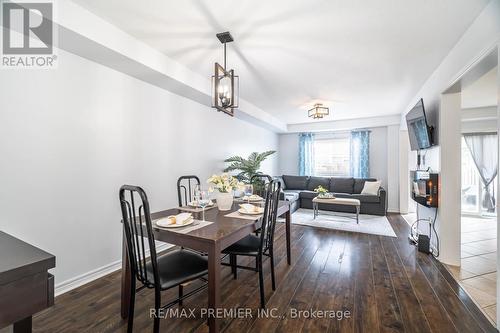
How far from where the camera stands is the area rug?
4082 mm

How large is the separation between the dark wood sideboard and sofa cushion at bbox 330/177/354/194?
6.17 m

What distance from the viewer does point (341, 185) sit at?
20.1 ft

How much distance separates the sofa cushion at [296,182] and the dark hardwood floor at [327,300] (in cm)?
369

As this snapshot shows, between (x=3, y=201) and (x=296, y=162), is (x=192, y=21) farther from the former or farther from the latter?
(x=296, y=162)

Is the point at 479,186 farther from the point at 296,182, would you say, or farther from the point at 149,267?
the point at 149,267

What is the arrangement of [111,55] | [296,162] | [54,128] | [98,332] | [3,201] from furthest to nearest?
1. [296,162]
2. [111,55]
3. [54,128]
4. [3,201]
5. [98,332]

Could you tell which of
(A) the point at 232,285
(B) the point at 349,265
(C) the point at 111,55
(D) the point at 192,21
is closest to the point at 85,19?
(C) the point at 111,55

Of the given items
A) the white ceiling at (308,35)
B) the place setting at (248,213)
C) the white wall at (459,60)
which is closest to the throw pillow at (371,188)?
the white wall at (459,60)

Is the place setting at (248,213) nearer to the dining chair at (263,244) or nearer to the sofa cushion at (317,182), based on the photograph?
the dining chair at (263,244)

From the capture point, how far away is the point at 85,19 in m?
1.91

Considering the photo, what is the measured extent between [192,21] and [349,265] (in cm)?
308

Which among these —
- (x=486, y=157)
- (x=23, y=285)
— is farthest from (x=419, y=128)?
(x=23, y=285)

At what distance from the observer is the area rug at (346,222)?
4.08 meters

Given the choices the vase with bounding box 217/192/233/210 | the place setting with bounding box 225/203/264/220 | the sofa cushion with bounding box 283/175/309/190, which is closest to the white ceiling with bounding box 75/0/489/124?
the vase with bounding box 217/192/233/210
